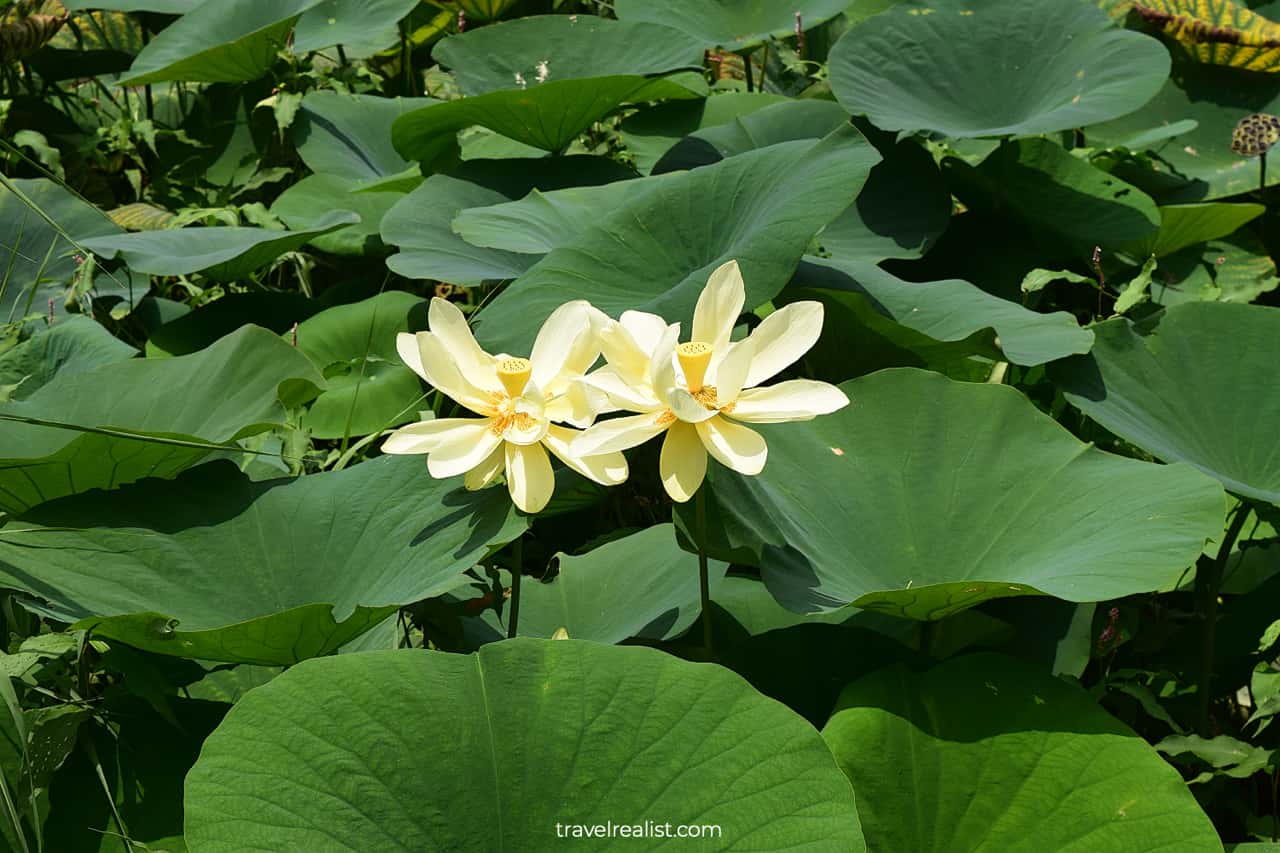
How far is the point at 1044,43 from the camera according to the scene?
2.61 m

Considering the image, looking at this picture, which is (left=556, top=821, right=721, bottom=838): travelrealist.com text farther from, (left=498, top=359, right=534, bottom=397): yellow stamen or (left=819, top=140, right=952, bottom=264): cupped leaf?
(left=819, top=140, right=952, bottom=264): cupped leaf

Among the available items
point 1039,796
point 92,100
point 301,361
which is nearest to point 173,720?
point 301,361

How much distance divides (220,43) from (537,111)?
114 centimetres

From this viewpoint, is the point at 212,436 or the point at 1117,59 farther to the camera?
the point at 1117,59

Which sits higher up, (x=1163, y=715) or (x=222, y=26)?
(x=222, y=26)

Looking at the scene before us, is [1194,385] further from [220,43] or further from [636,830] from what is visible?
[220,43]

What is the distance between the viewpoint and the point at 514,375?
1.12 m

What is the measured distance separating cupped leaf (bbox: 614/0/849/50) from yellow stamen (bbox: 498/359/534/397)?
1.90 metres

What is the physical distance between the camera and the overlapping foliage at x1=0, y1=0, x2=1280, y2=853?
105 cm

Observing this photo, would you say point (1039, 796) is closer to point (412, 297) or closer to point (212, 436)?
Result: point (212, 436)

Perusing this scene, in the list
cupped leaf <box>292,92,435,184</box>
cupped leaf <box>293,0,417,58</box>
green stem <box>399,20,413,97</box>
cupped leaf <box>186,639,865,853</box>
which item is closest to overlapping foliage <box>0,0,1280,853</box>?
cupped leaf <box>186,639,865,853</box>

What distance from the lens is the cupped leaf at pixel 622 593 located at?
142cm

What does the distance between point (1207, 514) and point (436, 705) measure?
803 millimetres

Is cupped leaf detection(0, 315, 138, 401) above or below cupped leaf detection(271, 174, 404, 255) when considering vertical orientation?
above
